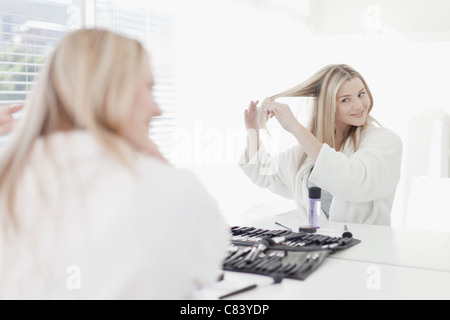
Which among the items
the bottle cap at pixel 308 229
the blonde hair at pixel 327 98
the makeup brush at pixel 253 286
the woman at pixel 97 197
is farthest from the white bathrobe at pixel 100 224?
the blonde hair at pixel 327 98

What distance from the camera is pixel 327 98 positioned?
1839 millimetres

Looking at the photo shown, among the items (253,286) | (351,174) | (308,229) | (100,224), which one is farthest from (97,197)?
(351,174)

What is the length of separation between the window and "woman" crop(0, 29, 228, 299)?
3.26ft

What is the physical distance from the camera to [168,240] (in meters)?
0.64

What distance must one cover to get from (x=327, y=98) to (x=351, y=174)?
35cm

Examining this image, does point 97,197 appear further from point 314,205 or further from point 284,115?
point 284,115

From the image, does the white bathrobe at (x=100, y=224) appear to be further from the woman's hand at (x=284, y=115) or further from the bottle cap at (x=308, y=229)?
the woman's hand at (x=284, y=115)

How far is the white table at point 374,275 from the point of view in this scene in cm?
99

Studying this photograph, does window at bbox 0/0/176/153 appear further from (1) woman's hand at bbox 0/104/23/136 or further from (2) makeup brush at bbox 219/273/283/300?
(2) makeup brush at bbox 219/273/283/300

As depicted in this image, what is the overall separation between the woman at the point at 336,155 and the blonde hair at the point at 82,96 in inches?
41.1

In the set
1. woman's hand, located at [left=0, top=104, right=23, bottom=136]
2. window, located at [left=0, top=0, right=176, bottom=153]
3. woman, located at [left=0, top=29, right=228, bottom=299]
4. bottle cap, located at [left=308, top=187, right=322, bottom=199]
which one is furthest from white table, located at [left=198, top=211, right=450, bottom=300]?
window, located at [left=0, top=0, right=176, bottom=153]

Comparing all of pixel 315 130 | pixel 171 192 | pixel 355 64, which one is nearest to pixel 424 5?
pixel 355 64

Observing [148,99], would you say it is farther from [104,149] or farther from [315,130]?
[315,130]

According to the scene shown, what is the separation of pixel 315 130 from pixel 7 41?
1085 millimetres
